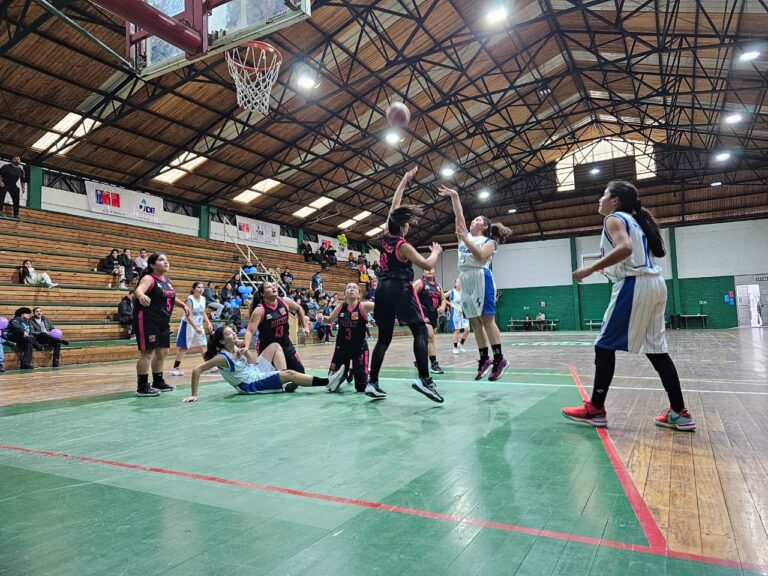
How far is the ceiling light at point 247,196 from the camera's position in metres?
22.9

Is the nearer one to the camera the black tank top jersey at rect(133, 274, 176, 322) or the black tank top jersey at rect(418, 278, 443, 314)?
the black tank top jersey at rect(133, 274, 176, 322)

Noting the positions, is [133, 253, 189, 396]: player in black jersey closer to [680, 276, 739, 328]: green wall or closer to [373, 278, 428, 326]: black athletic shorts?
[373, 278, 428, 326]: black athletic shorts

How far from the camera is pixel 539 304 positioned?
110 ft

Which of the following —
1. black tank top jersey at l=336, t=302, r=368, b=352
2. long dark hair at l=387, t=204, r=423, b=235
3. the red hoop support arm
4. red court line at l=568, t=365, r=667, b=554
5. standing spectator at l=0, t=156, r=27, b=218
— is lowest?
red court line at l=568, t=365, r=667, b=554

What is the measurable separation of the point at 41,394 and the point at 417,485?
6232mm

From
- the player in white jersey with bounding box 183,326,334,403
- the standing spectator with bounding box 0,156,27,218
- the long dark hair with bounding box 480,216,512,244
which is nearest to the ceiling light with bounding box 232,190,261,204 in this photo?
the standing spectator with bounding box 0,156,27,218

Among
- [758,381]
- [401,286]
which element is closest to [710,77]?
[758,381]

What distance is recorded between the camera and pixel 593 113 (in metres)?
25.4

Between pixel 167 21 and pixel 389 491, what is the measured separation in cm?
591

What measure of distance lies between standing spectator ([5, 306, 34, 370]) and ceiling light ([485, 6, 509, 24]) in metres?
15.6

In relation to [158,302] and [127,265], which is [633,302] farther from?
[127,265]

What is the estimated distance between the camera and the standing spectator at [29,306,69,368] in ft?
37.7

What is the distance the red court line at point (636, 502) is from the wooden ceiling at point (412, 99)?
42.3 feet

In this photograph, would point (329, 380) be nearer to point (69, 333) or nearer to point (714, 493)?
point (714, 493)
